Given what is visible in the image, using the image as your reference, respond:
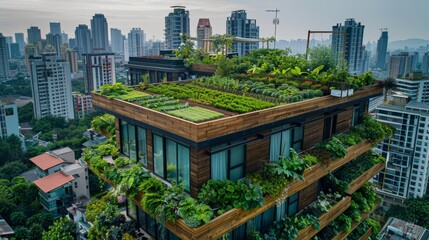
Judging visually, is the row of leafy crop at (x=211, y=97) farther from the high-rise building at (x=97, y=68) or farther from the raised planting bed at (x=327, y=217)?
the high-rise building at (x=97, y=68)

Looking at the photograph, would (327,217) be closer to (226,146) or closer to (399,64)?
(226,146)

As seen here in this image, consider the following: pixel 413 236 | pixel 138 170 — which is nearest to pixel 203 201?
pixel 138 170

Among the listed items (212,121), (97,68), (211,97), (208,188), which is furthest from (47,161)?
(97,68)

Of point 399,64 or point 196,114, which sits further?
point 399,64

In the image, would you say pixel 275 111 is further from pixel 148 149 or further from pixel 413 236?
pixel 413 236

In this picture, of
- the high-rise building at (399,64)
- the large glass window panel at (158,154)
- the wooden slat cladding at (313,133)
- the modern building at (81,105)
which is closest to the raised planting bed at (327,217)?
the wooden slat cladding at (313,133)

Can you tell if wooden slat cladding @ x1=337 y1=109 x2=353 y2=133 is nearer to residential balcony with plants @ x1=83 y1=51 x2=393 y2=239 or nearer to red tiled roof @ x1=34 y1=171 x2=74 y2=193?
residential balcony with plants @ x1=83 y1=51 x2=393 y2=239

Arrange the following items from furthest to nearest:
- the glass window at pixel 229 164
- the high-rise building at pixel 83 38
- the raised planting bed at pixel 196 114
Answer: the high-rise building at pixel 83 38 < the glass window at pixel 229 164 < the raised planting bed at pixel 196 114
